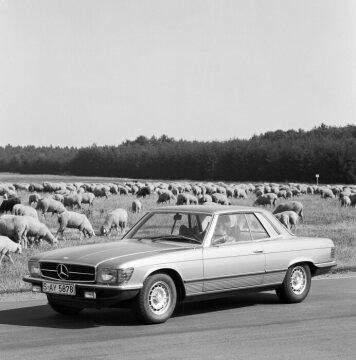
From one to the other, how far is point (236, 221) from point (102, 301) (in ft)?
8.40

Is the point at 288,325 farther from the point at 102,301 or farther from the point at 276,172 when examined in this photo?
the point at 276,172

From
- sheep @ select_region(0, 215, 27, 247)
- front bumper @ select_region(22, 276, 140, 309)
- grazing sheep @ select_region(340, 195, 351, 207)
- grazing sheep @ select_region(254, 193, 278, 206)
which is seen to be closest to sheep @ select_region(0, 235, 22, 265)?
sheep @ select_region(0, 215, 27, 247)

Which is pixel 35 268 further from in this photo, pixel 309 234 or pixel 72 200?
pixel 72 200

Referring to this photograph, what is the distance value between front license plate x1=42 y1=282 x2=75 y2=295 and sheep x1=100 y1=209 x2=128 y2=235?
730 inches

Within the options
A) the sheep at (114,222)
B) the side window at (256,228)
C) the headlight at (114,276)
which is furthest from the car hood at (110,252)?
the sheep at (114,222)

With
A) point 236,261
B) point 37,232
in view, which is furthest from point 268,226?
point 37,232

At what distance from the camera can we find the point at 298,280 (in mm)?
11953

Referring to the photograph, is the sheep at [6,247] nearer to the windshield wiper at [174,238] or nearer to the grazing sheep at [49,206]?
the windshield wiper at [174,238]

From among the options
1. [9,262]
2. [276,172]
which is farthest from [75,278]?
[276,172]

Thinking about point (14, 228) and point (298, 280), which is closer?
point (298, 280)

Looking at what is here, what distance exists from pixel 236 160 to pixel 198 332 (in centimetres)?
12345

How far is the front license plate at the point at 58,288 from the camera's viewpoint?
9.87 meters

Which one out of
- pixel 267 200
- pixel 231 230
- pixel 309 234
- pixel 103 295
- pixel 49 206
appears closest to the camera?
pixel 103 295

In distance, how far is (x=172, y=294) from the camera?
10.1 metres
